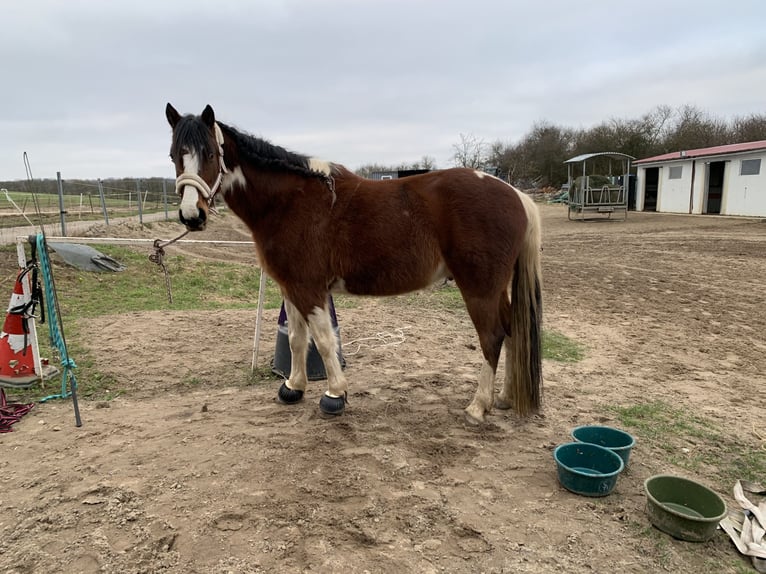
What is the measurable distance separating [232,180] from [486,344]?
2.09 meters

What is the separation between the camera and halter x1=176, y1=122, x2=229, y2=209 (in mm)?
2697

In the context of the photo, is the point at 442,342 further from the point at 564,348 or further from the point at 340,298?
the point at 340,298

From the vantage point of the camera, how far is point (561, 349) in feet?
16.1

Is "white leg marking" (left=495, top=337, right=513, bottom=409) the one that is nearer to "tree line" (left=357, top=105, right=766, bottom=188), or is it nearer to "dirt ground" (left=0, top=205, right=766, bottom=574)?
"dirt ground" (left=0, top=205, right=766, bottom=574)

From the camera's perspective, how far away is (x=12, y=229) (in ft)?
35.3

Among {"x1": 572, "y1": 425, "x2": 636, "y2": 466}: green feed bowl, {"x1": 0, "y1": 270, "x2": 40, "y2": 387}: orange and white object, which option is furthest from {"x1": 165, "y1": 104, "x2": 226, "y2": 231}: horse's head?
{"x1": 572, "y1": 425, "x2": 636, "y2": 466}: green feed bowl

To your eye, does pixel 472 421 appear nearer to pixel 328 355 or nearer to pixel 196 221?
pixel 328 355

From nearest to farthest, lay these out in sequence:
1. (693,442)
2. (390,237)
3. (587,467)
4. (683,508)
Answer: (683,508)
(587,467)
(693,442)
(390,237)

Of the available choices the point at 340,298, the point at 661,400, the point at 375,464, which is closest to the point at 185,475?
the point at 375,464

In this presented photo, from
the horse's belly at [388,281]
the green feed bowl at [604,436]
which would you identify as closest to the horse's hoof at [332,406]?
the horse's belly at [388,281]

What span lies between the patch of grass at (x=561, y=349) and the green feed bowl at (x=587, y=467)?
201 cm

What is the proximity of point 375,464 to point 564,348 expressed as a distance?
9.99 feet

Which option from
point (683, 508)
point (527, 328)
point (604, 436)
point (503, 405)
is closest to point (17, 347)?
point (503, 405)

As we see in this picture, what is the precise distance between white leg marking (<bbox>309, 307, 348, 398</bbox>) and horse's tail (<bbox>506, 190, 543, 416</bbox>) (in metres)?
1.28
